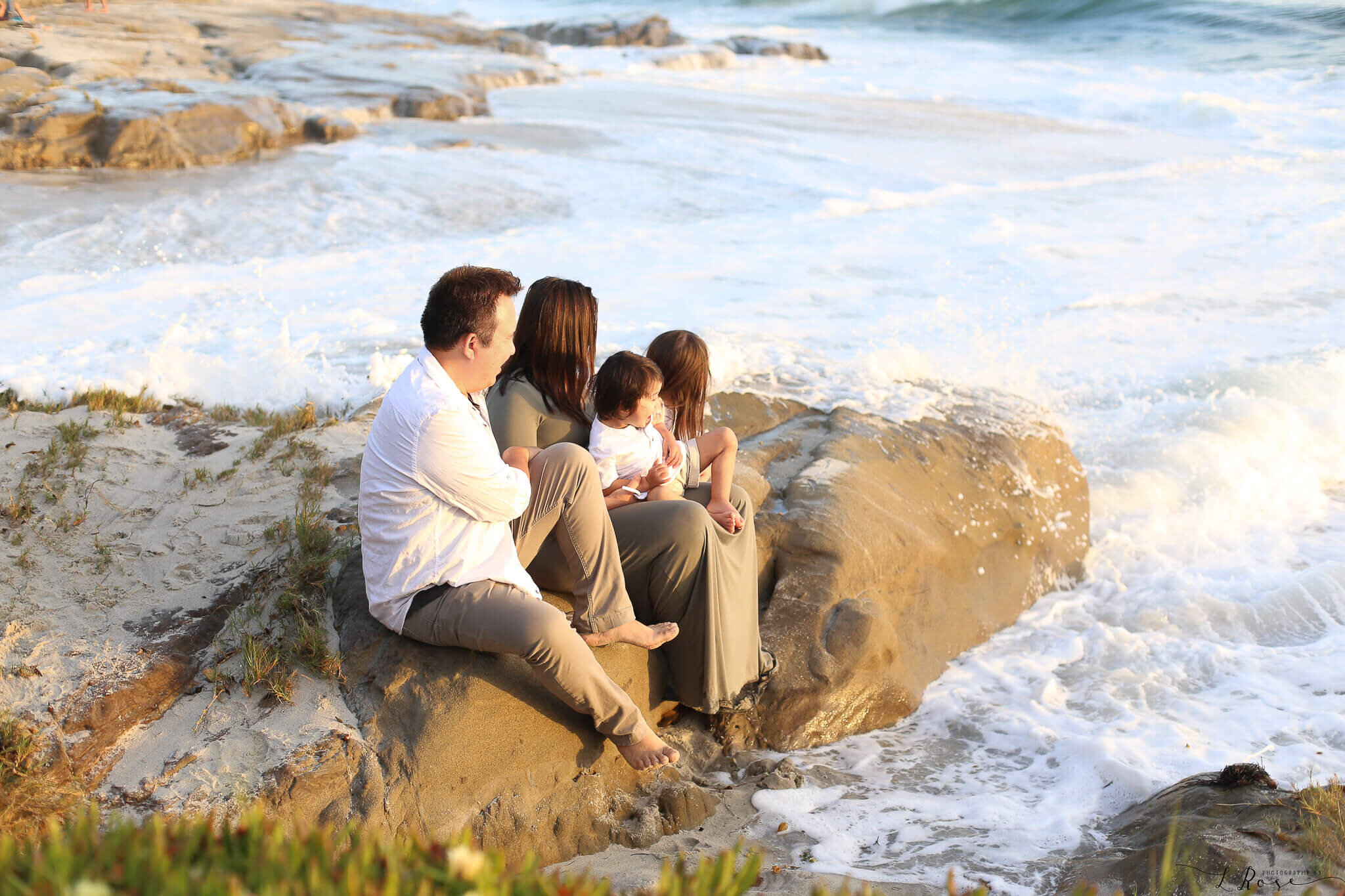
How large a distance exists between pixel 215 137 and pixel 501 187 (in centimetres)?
380

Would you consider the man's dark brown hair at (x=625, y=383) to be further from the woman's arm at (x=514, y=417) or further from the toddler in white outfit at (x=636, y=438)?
the woman's arm at (x=514, y=417)

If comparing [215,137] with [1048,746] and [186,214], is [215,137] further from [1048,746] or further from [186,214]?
[1048,746]

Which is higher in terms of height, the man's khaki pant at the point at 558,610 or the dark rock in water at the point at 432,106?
the dark rock in water at the point at 432,106

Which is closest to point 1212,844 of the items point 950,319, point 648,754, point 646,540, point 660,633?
point 648,754

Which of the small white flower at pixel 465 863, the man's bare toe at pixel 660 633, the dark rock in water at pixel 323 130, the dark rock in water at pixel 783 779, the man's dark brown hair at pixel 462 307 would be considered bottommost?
the dark rock in water at pixel 783 779

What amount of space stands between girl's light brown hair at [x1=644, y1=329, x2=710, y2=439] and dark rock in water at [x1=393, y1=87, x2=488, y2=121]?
14005mm

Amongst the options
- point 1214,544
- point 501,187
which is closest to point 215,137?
point 501,187

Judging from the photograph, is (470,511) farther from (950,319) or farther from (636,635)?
(950,319)

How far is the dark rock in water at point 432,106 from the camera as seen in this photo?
16.9 meters

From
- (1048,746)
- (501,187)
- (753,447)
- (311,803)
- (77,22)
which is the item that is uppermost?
(77,22)

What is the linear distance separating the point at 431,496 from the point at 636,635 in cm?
96

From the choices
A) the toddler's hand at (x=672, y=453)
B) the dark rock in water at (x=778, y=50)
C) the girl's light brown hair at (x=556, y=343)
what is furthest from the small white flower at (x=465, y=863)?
the dark rock in water at (x=778, y=50)

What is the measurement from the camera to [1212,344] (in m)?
8.84

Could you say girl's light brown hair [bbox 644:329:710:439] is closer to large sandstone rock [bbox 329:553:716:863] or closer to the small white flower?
large sandstone rock [bbox 329:553:716:863]
